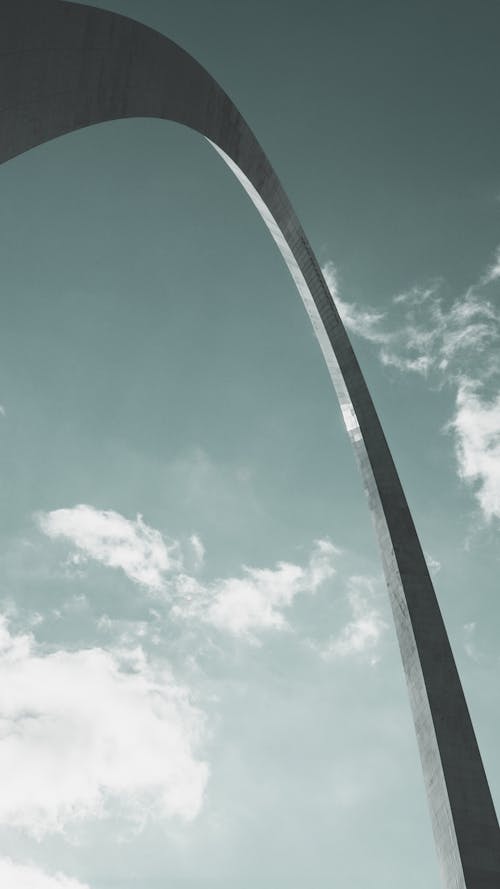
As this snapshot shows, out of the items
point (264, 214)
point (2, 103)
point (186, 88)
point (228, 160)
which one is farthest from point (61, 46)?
point (264, 214)

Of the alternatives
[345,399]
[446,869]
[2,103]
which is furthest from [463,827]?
[2,103]

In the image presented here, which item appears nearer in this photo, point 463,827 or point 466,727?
point 463,827

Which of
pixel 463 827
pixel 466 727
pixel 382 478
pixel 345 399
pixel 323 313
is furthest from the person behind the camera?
pixel 323 313

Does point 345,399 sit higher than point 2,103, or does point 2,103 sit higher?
point 345,399

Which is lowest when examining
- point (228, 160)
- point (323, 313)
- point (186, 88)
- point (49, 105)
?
point (49, 105)

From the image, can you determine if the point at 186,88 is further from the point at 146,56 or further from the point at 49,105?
the point at 49,105

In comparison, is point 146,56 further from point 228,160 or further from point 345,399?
point 345,399

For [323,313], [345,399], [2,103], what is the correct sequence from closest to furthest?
[2,103], [345,399], [323,313]
